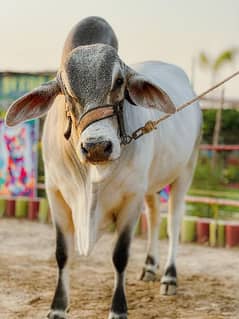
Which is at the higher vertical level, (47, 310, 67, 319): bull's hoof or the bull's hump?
the bull's hump

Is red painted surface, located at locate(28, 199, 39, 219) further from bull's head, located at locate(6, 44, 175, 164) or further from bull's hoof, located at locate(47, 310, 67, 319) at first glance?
bull's head, located at locate(6, 44, 175, 164)

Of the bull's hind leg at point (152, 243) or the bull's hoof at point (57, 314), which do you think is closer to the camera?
the bull's hoof at point (57, 314)

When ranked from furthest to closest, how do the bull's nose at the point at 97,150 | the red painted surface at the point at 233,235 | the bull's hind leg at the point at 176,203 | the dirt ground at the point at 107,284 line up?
the red painted surface at the point at 233,235 < the bull's hind leg at the point at 176,203 < the dirt ground at the point at 107,284 < the bull's nose at the point at 97,150

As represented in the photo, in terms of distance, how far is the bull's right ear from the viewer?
3252mm

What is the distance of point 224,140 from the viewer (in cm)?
1956

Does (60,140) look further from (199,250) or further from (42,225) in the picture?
(42,225)

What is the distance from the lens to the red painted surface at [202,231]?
21.1 feet

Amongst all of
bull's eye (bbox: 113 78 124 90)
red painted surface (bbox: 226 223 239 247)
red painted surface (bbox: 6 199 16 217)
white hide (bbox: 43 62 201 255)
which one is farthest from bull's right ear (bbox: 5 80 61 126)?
red painted surface (bbox: 6 199 16 217)

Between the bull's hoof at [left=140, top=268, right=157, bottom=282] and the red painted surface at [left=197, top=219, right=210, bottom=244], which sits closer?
the bull's hoof at [left=140, top=268, right=157, bottom=282]

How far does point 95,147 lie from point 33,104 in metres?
0.68

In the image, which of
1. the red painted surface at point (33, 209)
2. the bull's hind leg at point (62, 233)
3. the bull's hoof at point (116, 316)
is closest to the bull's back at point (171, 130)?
the bull's hind leg at point (62, 233)

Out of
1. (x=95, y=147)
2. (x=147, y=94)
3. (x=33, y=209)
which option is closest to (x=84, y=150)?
(x=95, y=147)

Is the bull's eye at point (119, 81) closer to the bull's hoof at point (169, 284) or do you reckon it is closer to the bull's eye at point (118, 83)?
the bull's eye at point (118, 83)

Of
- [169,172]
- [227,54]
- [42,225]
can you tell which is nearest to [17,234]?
[42,225]
